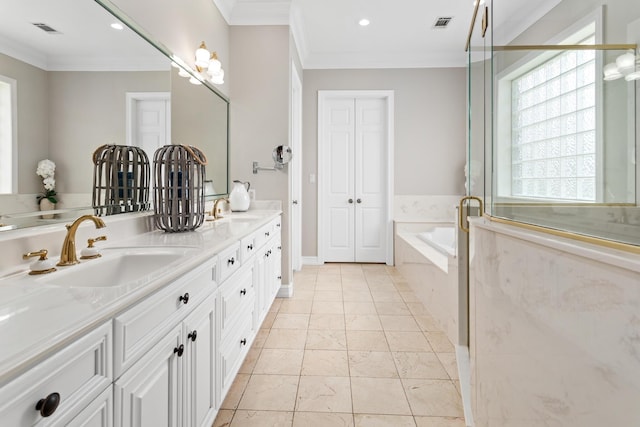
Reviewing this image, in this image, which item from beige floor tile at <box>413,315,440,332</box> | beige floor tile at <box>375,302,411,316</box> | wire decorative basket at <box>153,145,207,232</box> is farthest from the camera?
beige floor tile at <box>375,302,411,316</box>

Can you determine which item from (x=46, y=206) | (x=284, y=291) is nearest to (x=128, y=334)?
(x=46, y=206)

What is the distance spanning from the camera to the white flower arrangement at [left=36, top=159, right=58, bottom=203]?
1181 millimetres

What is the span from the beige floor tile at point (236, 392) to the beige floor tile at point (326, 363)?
1.08 feet

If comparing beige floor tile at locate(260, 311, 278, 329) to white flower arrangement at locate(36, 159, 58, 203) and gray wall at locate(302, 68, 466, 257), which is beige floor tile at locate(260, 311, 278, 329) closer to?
white flower arrangement at locate(36, 159, 58, 203)

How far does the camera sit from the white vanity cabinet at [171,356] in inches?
31.7

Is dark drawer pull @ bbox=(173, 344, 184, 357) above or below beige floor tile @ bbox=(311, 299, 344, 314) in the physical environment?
above

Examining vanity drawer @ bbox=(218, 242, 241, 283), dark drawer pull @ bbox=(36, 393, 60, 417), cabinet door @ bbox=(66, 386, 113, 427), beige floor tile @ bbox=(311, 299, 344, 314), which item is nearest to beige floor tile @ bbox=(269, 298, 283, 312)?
beige floor tile @ bbox=(311, 299, 344, 314)

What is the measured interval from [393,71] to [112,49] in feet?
12.6

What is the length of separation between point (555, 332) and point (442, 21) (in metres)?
3.81

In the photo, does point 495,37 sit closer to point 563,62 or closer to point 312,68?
point 563,62

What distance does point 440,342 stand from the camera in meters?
2.38

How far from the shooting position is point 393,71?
4.66 meters

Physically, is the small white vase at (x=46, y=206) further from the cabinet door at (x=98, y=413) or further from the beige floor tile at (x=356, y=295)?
the beige floor tile at (x=356, y=295)

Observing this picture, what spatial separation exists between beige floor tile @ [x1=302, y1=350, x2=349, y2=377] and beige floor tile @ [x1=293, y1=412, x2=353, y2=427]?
34 cm
